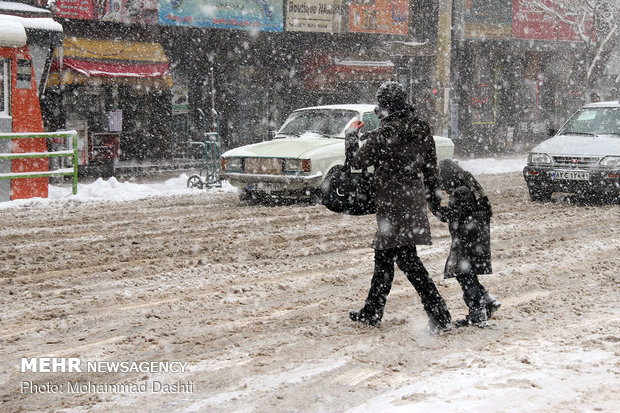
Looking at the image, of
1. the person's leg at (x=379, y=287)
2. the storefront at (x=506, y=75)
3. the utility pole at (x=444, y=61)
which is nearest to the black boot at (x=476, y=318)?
the person's leg at (x=379, y=287)

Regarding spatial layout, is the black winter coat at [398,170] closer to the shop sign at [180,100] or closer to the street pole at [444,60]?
the shop sign at [180,100]

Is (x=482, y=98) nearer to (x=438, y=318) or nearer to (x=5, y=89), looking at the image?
(x=5, y=89)

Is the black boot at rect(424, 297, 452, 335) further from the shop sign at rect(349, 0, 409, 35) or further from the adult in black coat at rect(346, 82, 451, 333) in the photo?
the shop sign at rect(349, 0, 409, 35)

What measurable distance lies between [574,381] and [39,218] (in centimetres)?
866

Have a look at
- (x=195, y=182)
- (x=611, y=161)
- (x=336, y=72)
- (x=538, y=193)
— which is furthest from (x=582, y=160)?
(x=336, y=72)

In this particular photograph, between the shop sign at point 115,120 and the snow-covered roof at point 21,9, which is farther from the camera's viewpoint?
the shop sign at point 115,120

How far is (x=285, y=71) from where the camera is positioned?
903 inches

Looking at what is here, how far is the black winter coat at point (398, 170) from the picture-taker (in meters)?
5.05

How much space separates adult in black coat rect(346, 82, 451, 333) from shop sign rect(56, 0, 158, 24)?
45.6 ft

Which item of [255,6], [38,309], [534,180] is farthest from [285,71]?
[38,309]

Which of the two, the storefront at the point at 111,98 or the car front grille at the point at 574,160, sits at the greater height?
the storefront at the point at 111,98

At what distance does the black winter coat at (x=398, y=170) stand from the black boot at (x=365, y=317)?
1.80 feet

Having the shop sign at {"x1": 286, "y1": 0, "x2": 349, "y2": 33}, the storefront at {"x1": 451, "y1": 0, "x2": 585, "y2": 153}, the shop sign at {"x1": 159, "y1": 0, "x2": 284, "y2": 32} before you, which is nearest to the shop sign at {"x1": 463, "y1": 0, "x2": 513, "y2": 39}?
the storefront at {"x1": 451, "y1": 0, "x2": 585, "y2": 153}

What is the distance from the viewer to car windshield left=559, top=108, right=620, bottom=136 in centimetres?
1281
